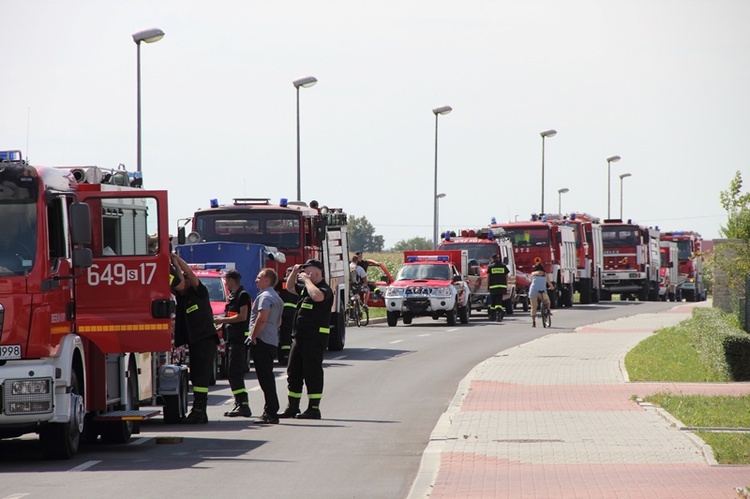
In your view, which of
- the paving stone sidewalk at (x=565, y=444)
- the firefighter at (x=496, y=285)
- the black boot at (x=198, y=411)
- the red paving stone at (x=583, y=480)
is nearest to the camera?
the red paving stone at (x=583, y=480)

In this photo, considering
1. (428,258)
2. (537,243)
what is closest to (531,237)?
(537,243)

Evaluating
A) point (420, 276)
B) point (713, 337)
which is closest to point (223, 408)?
point (713, 337)

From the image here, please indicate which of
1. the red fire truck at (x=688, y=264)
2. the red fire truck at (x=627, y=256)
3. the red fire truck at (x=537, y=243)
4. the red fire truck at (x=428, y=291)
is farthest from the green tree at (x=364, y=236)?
the red fire truck at (x=428, y=291)

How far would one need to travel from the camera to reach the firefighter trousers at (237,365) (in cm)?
1630

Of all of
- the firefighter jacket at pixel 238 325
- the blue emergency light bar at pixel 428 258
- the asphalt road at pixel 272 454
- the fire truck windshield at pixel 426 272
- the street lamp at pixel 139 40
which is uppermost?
the street lamp at pixel 139 40

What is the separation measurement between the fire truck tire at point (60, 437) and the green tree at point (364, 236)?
401 ft

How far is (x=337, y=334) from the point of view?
2881cm

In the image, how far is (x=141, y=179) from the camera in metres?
15.4

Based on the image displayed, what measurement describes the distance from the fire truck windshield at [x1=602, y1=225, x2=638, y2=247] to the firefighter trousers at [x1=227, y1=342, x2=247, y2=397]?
4737 cm

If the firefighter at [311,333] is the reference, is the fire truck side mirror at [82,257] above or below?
above

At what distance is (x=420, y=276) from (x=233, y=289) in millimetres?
23314

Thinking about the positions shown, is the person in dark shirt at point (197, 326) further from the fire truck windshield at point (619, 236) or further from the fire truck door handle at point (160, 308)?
the fire truck windshield at point (619, 236)

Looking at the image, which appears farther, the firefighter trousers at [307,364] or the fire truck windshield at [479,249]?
the fire truck windshield at [479,249]

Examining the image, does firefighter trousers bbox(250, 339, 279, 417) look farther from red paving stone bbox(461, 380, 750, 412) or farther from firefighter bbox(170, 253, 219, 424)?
red paving stone bbox(461, 380, 750, 412)
